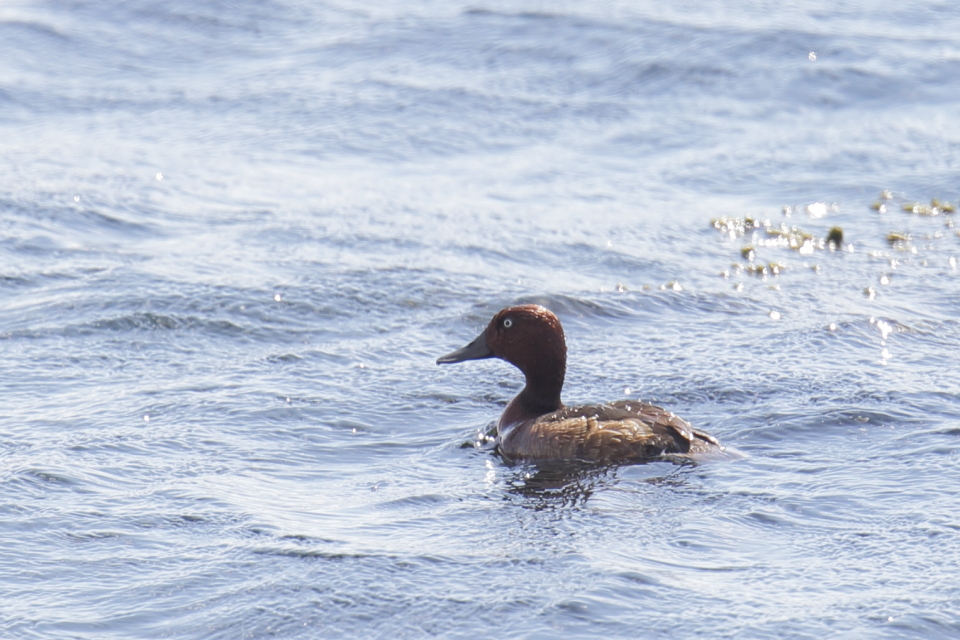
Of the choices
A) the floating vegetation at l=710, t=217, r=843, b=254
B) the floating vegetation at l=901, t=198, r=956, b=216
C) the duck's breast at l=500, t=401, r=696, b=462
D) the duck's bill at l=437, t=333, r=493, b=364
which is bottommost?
the duck's breast at l=500, t=401, r=696, b=462

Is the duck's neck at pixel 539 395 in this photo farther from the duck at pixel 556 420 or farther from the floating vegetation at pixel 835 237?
the floating vegetation at pixel 835 237

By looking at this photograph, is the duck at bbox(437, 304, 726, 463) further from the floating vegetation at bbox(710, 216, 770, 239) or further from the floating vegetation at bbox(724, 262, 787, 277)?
the floating vegetation at bbox(710, 216, 770, 239)

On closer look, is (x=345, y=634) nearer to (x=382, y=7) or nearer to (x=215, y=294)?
(x=215, y=294)

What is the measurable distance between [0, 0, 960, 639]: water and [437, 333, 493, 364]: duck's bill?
35 centimetres

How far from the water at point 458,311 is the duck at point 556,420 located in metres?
0.17

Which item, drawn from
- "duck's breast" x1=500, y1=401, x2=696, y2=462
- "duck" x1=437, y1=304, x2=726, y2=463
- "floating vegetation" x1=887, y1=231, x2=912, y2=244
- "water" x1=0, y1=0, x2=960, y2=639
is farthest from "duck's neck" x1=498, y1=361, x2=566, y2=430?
"floating vegetation" x1=887, y1=231, x2=912, y2=244

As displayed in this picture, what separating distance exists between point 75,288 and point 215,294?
1.18 m

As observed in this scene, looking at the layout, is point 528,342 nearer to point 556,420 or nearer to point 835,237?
point 556,420

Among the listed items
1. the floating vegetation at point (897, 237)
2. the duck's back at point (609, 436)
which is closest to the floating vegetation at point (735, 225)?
the floating vegetation at point (897, 237)

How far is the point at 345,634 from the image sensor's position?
6.14 m

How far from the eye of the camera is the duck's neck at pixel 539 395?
349 inches

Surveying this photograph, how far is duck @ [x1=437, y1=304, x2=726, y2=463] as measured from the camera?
818 centimetres

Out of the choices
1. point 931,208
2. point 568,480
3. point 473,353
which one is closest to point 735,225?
point 931,208

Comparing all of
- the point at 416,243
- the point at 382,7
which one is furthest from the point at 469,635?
the point at 382,7
